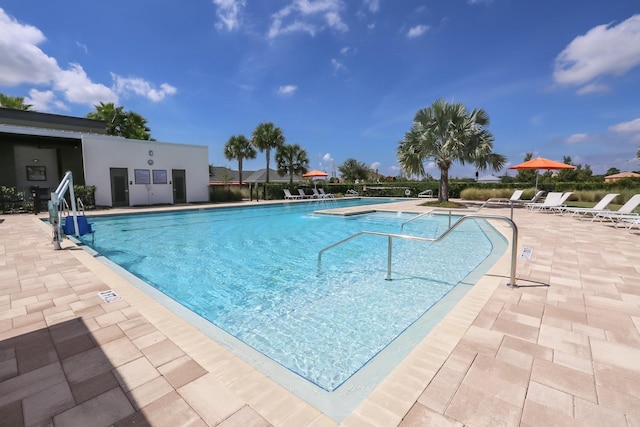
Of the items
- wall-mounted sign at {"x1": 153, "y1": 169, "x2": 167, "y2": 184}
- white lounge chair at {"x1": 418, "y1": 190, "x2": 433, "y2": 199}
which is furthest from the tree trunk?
wall-mounted sign at {"x1": 153, "y1": 169, "x2": 167, "y2": 184}

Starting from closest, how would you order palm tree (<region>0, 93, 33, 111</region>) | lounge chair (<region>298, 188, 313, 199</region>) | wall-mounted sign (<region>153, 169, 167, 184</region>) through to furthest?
1. wall-mounted sign (<region>153, 169, 167, 184</region>)
2. palm tree (<region>0, 93, 33, 111</region>)
3. lounge chair (<region>298, 188, 313, 199</region>)

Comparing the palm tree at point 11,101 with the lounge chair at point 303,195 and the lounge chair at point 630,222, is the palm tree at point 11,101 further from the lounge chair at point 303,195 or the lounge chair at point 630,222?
the lounge chair at point 630,222

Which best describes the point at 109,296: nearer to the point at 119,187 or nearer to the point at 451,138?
the point at 119,187

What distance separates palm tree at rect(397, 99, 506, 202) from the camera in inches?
590

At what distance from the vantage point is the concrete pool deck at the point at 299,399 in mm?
1644

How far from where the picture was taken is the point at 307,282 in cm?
502

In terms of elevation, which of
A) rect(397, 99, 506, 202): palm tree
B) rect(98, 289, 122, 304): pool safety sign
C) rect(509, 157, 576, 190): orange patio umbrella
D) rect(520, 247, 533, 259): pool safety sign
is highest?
rect(397, 99, 506, 202): palm tree

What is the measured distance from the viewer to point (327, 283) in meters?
4.95

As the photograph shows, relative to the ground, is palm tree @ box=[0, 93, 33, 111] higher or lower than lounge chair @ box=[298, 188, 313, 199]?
higher

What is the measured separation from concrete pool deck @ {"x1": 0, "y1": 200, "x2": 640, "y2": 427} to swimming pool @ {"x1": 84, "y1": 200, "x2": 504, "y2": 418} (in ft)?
1.30

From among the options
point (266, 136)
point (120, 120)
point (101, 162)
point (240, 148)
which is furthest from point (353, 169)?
point (101, 162)

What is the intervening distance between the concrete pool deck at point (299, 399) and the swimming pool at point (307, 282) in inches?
15.6

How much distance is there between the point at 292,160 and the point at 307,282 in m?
26.4

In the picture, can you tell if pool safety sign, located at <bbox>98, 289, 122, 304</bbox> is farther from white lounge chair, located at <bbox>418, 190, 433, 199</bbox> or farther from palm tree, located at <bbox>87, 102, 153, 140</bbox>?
palm tree, located at <bbox>87, 102, 153, 140</bbox>
